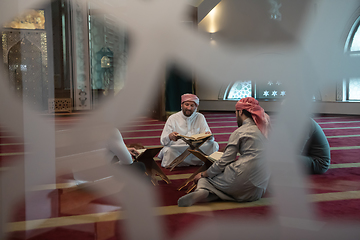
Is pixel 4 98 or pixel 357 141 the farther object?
pixel 357 141

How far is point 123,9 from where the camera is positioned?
1.69 meters

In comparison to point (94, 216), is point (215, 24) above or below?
above

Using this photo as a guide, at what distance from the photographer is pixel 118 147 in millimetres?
1854

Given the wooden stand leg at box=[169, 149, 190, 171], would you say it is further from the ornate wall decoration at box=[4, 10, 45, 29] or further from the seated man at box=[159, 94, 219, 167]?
the ornate wall decoration at box=[4, 10, 45, 29]

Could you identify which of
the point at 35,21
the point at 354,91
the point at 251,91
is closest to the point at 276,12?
the point at 354,91

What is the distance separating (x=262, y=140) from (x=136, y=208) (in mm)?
831

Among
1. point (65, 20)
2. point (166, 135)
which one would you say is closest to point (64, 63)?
point (65, 20)

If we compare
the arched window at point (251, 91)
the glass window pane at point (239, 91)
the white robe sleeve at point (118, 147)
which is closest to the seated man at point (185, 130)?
the white robe sleeve at point (118, 147)

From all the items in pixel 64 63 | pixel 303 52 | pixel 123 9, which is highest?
pixel 64 63

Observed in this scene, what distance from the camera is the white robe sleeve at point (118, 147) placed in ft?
5.95

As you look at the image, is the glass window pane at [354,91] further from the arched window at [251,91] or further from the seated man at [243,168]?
the seated man at [243,168]

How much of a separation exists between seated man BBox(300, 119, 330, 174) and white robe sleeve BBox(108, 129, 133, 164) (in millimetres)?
1361

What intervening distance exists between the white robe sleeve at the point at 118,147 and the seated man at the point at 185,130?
79 centimetres

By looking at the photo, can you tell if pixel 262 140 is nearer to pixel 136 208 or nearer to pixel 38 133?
pixel 136 208
